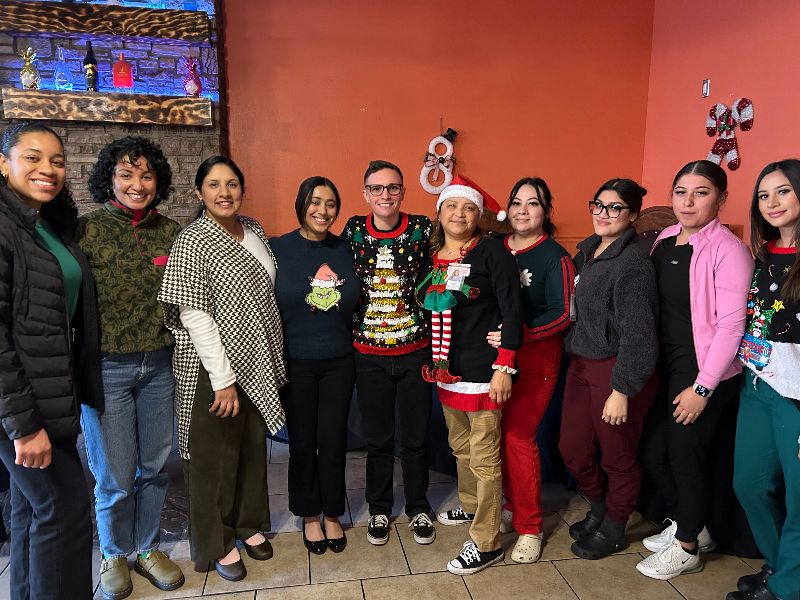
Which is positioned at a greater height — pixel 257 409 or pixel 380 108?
pixel 380 108

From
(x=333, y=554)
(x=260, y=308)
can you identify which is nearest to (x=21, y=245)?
(x=260, y=308)

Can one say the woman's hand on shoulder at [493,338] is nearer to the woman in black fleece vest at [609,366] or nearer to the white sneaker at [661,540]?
the woman in black fleece vest at [609,366]

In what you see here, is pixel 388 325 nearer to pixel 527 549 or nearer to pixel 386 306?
pixel 386 306

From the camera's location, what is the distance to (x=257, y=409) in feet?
6.82

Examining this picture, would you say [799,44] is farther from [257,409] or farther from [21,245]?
[21,245]

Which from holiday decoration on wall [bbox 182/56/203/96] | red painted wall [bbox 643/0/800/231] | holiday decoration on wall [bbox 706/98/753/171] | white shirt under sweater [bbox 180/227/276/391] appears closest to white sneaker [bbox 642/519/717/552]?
white shirt under sweater [bbox 180/227/276/391]

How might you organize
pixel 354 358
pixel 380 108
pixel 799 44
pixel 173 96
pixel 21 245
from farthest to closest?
1. pixel 380 108
2. pixel 173 96
3. pixel 799 44
4. pixel 354 358
5. pixel 21 245

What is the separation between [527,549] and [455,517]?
1.29 feet

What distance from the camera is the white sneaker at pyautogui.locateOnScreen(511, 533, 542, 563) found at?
2188 millimetres

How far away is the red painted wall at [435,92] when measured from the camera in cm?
455

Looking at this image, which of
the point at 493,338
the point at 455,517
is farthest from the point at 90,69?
the point at 455,517

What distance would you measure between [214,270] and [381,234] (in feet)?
2.12

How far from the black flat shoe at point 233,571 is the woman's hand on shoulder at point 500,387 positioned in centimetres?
117

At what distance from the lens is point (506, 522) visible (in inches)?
95.1
